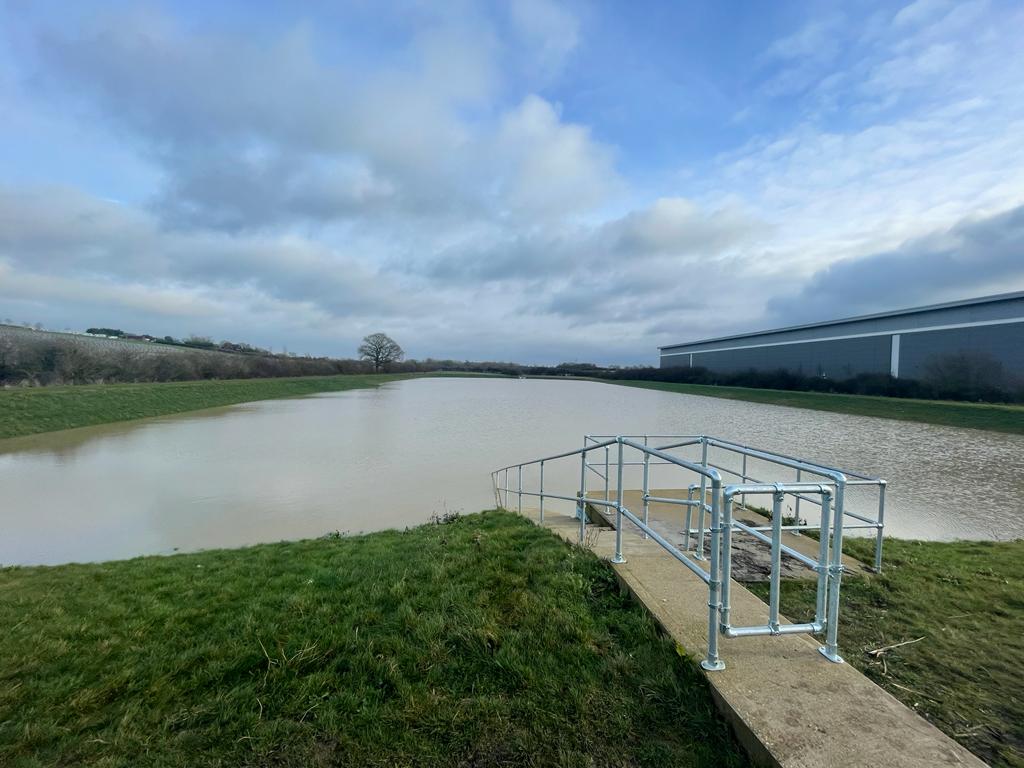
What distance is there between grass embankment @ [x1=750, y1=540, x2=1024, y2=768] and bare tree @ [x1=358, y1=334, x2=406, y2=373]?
104830mm

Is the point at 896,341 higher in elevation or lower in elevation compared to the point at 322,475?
higher

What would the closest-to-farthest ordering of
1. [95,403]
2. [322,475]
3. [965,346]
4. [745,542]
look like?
[745,542] → [322,475] → [95,403] → [965,346]

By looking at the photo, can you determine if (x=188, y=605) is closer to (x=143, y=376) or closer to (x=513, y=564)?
(x=513, y=564)

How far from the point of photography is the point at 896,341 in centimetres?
4866

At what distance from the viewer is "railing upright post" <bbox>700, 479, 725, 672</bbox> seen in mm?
2602

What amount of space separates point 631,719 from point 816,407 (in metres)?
46.3

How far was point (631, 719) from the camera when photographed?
2354 millimetres

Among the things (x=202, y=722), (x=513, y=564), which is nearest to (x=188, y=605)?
(x=202, y=722)

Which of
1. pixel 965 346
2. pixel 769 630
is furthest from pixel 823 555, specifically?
pixel 965 346

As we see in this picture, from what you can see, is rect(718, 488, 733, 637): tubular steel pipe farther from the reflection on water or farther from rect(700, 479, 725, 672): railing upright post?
the reflection on water

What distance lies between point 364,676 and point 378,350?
108 meters

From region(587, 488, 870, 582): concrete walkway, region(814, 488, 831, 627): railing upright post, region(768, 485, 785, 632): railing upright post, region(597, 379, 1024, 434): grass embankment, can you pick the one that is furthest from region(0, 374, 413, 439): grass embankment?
region(597, 379, 1024, 434): grass embankment

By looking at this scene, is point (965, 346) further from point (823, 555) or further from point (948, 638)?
point (823, 555)

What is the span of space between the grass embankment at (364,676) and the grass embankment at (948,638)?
1246 millimetres
